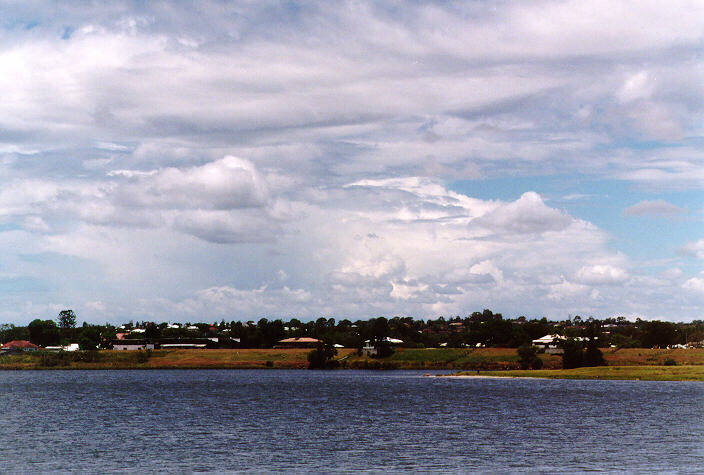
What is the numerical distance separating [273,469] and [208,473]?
577 centimetres

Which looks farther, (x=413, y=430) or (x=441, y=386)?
(x=441, y=386)

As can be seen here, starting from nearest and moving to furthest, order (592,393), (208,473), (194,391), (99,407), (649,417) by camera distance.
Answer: (208,473), (649,417), (99,407), (592,393), (194,391)

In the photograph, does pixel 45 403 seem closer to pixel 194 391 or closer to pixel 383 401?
pixel 194 391

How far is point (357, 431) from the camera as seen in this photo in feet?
315

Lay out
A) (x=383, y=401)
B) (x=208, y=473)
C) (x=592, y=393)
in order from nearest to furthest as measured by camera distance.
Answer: (x=208, y=473) → (x=383, y=401) → (x=592, y=393)

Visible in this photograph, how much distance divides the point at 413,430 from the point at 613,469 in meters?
34.8

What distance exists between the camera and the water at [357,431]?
70.9 meters

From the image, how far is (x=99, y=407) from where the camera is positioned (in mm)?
133750

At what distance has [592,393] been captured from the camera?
526ft

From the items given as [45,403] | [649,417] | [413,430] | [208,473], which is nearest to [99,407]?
[45,403]

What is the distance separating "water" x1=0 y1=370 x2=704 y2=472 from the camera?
7094 cm

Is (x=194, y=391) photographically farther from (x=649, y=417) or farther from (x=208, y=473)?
(x=208, y=473)

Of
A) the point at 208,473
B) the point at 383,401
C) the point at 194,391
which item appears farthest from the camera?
the point at 194,391

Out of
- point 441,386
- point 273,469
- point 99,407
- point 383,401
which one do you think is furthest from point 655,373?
point 273,469
